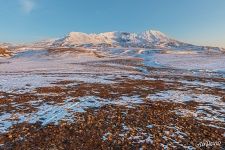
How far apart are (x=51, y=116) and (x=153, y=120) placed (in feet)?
21.6

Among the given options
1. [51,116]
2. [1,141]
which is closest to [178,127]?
[51,116]

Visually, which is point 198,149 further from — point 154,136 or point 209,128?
point 209,128

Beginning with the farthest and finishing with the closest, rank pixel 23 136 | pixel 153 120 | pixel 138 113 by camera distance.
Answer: pixel 138 113 → pixel 153 120 → pixel 23 136

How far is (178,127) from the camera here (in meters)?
15.8

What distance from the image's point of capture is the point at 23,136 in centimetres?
1392

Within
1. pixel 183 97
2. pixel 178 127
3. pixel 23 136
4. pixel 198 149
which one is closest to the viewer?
pixel 198 149

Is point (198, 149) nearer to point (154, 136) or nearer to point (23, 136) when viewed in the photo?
point (154, 136)

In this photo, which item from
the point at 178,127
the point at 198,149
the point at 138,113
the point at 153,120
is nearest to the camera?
the point at 198,149

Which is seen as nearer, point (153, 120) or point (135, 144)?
Result: point (135, 144)

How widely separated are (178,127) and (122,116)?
377cm

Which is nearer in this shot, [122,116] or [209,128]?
[209,128]

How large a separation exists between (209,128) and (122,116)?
540 centimetres

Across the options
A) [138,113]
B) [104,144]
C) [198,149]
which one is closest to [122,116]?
[138,113]

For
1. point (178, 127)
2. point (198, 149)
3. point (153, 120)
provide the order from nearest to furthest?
point (198, 149) → point (178, 127) → point (153, 120)
